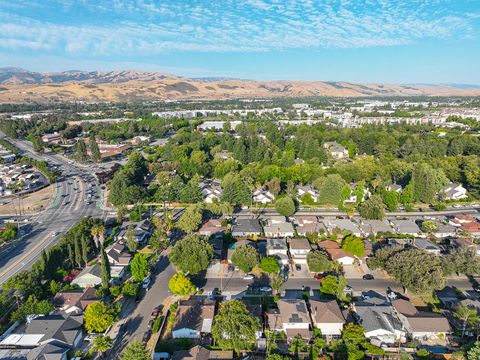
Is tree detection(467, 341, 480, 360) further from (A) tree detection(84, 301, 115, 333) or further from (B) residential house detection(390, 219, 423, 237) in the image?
(A) tree detection(84, 301, 115, 333)

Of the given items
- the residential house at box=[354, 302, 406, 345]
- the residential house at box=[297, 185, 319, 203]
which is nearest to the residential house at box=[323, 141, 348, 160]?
the residential house at box=[297, 185, 319, 203]

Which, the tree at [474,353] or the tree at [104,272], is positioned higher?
the tree at [474,353]

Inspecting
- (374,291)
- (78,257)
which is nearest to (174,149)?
(78,257)

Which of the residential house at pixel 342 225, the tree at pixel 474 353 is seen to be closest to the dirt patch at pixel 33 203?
the residential house at pixel 342 225

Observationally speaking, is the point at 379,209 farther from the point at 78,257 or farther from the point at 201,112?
the point at 201,112

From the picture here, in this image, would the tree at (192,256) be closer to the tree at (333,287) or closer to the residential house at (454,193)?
the tree at (333,287)

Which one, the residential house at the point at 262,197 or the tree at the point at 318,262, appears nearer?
the tree at the point at 318,262
